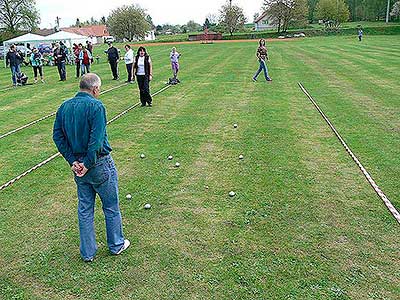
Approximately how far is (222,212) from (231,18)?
79646mm

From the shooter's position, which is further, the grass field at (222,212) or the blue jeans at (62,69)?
the blue jeans at (62,69)

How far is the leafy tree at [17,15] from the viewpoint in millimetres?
66081

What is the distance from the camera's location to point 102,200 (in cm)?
469

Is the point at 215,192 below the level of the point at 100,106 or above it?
below

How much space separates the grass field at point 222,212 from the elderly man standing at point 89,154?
30cm

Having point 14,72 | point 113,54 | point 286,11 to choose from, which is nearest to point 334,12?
point 286,11

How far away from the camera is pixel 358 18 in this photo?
4045 inches

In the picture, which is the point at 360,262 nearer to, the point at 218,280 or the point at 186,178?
the point at 218,280

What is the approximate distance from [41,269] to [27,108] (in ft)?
35.6

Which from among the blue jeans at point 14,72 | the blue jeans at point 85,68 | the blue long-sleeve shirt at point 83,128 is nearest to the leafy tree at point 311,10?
the blue jeans at point 85,68

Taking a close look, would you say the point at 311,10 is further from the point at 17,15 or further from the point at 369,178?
the point at 369,178

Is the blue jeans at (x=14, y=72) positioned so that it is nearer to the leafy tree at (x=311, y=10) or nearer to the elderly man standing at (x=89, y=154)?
the elderly man standing at (x=89, y=154)

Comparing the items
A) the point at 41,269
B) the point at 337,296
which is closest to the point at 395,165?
the point at 337,296

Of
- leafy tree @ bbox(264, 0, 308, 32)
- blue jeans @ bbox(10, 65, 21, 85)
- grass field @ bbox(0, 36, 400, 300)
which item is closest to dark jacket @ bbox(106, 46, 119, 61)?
blue jeans @ bbox(10, 65, 21, 85)
